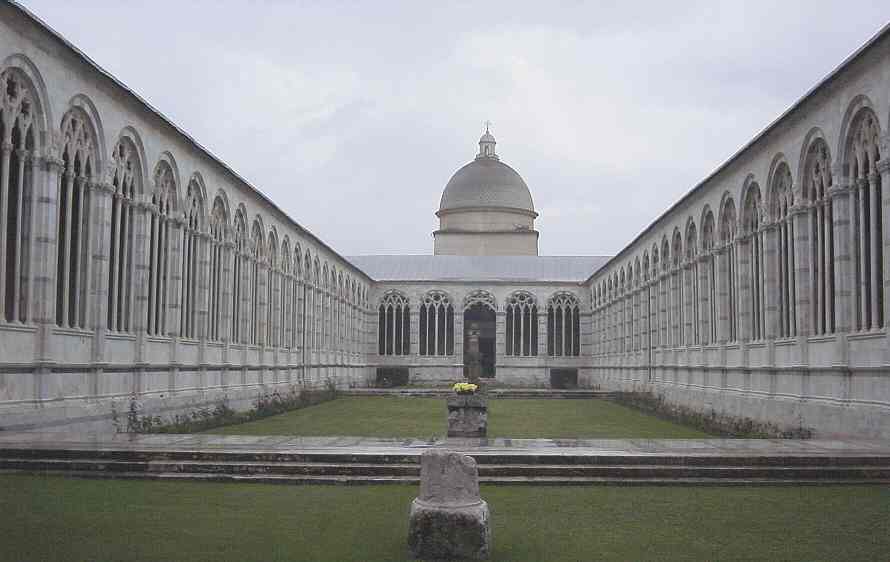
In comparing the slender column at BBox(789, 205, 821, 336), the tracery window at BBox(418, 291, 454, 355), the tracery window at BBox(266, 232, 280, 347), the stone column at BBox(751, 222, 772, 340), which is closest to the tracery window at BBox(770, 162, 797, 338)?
the stone column at BBox(751, 222, 772, 340)

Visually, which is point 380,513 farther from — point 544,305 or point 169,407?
point 544,305

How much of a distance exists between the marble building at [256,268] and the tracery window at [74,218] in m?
0.05

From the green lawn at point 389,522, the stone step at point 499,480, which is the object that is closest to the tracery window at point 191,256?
the stone step at point 499,480

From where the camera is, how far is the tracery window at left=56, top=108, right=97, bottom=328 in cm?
1989

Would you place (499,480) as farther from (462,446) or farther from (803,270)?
(803,270)

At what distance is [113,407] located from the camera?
21375 mm

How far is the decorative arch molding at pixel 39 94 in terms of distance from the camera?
58.6 feet

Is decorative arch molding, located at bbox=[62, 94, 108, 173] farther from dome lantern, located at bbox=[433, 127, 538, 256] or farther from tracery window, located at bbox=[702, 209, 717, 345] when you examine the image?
dome lantern, located at bbox=[433, 127, 538, 256]

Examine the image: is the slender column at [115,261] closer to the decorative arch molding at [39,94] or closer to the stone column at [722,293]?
the decorative arch molding at [39,94]

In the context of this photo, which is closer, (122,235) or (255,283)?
(122,235)

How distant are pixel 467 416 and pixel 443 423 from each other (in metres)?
7.44

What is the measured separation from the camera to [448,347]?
6188cm

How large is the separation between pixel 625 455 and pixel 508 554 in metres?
5.91

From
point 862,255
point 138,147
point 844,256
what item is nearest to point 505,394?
point 138,147
